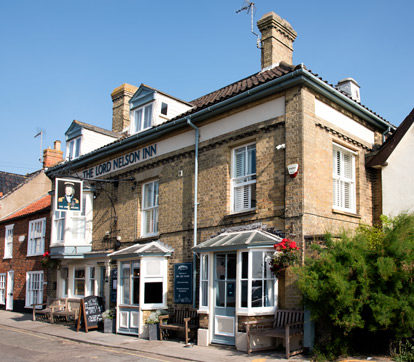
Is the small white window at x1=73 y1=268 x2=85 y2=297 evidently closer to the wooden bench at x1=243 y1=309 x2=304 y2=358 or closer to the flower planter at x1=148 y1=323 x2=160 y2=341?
the flower planter at x1=148 y1=323 x2=160 y2=341

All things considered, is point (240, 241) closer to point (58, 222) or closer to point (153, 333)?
point (153, 333)

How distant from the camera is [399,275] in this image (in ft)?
29.8

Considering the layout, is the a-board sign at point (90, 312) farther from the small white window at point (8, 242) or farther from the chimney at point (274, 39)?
the small white window at point (8, 242)

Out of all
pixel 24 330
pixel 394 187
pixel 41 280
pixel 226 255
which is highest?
pixel 394 187

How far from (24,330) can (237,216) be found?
31.4 feet

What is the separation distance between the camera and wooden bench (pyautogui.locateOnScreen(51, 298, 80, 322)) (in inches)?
706

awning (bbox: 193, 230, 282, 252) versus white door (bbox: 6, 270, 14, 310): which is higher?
awning (bbox: 193, 230, 282, 252)

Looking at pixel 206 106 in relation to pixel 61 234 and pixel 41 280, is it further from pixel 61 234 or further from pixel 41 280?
pixel 41 280

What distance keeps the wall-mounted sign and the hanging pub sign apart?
165 centimetres

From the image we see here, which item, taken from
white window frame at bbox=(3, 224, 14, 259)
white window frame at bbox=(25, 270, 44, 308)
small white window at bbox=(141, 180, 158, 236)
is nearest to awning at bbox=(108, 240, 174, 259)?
small white window at bbox=(141, 180, 158, 236)

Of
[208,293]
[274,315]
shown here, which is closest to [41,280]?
[208,293]

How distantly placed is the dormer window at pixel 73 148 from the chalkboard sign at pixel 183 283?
9.30 metres

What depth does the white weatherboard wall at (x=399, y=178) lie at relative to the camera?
536 inches

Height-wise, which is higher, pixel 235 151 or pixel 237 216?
pixel 235 151
